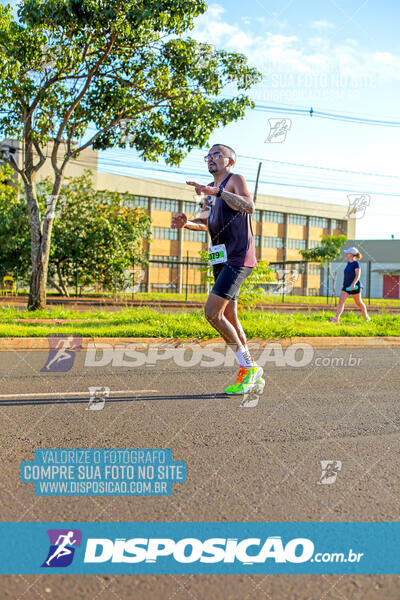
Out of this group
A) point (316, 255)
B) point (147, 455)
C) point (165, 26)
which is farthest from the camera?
point (316, 255)

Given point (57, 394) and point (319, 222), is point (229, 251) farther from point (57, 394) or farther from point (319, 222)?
point (319, 222)

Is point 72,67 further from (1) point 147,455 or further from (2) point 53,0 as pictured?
(1) point 147,455

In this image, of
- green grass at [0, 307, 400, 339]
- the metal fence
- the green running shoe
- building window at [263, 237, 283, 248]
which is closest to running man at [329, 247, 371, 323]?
green grass at [0, 307, 400, 339]

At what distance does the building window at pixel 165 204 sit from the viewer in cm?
5578

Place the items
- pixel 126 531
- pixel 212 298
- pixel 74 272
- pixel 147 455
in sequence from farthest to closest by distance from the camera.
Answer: pixel 74 272, pixel 212 298, pixel 147 455, pixel 126 531

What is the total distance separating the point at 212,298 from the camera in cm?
493

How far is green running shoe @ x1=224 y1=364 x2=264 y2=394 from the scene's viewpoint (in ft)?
16.7

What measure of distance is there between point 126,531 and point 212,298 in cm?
294

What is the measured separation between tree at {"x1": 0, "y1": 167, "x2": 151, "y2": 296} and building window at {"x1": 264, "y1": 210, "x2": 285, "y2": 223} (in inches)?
1478

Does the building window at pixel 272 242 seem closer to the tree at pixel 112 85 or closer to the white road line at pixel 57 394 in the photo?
the tree at pixel 112 85

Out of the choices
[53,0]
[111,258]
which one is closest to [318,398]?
[53,0]

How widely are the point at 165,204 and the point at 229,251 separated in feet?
172

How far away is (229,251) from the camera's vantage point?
507 cm

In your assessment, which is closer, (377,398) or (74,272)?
(377,398)
